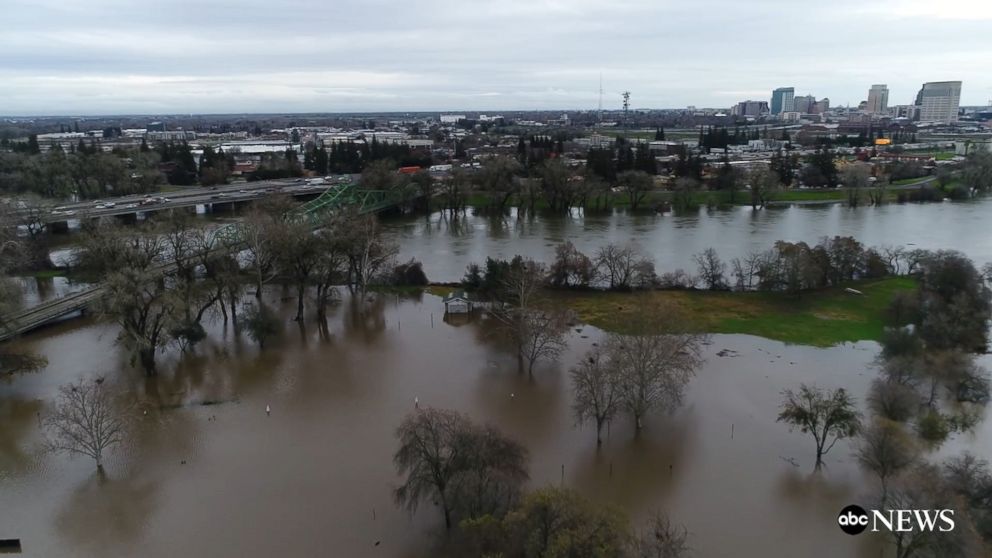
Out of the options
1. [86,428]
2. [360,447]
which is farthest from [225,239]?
[360,447]

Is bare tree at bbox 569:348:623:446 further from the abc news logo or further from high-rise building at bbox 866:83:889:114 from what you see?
high-rise building at bbox 866:83:889:114

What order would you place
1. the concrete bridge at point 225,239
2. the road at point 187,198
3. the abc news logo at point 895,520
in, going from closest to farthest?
the abc news logo at point 895,520 < the concrete bridge at point 225,239 < the road at point 187,198

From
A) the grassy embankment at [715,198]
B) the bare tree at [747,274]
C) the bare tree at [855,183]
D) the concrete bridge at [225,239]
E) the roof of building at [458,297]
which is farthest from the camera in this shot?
the grassy embankment at [715,198]

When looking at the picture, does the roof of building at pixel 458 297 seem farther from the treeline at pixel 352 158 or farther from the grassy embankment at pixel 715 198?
the treeline at pixel 352 158

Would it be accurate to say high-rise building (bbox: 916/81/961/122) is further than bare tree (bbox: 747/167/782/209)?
Yes

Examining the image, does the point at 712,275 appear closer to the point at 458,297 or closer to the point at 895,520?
the point at 458,297

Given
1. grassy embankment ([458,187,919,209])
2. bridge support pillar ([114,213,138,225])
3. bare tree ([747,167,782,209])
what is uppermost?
bare tree ([747,167,782,209])

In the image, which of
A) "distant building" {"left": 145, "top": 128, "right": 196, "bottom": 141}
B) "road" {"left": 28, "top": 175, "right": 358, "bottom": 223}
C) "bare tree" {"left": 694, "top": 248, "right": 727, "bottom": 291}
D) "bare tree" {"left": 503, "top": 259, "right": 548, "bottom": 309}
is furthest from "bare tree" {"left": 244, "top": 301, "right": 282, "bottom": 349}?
"distant building" {"left": 145, "top": 128, "right": 196, "bottom": 141}

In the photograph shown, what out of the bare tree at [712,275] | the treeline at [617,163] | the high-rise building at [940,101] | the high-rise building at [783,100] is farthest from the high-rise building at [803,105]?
the bare tree at [712,275]
